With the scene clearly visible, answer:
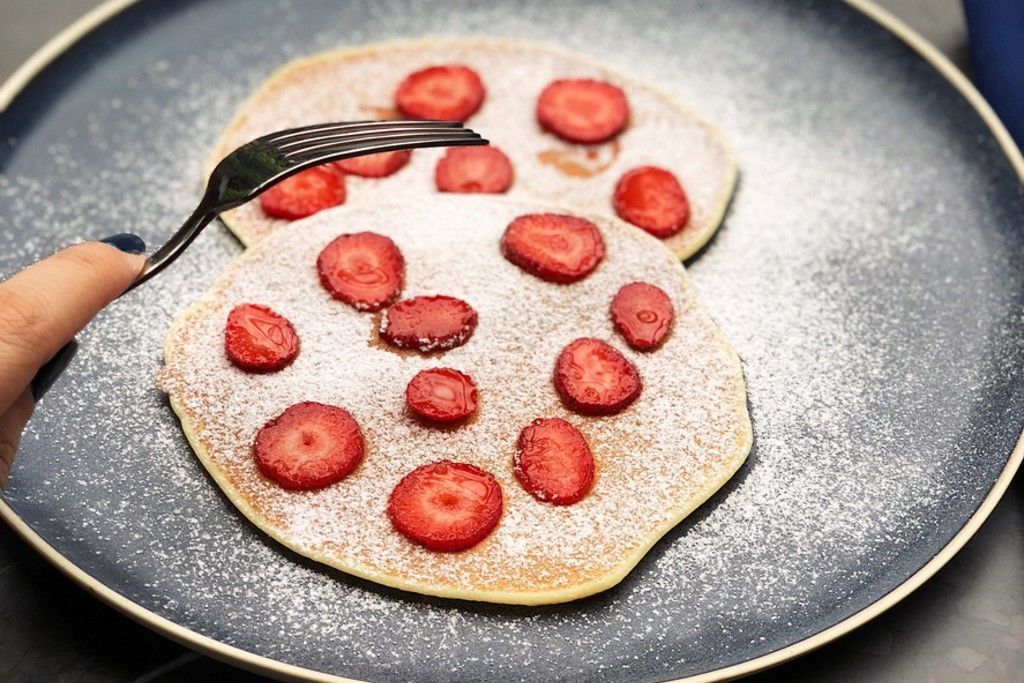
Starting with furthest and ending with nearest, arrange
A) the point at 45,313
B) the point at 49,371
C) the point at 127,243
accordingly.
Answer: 1. the point at 127,243
2. the point at 49,371
3. the point at 45,313

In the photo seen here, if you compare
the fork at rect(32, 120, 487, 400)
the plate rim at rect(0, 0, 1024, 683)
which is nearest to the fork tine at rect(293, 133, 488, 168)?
the fork at rect(32, 120, 487, 400)

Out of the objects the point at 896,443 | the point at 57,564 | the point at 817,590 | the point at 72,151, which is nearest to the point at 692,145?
the point at 896,443

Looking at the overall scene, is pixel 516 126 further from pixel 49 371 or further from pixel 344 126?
pixel 49 371

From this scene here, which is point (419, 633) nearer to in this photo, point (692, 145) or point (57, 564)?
point (57, 564)

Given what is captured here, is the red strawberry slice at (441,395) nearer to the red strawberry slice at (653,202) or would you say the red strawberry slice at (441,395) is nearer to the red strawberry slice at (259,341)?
the red strawberry slice at (259,341)

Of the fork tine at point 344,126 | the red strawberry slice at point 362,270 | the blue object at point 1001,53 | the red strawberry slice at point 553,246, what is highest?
the blue object at point 1001,53

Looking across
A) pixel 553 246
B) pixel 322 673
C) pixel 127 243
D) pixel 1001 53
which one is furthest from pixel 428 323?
pixel 1001 53

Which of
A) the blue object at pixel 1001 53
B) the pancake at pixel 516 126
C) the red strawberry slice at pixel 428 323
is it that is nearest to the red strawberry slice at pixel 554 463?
the red strawberry slice at pixel 428 323

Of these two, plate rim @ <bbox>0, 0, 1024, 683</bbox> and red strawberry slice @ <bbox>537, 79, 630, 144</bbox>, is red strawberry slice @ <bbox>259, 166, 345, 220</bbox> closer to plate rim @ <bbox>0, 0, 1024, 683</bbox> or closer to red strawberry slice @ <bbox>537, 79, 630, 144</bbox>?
red strawberry slice @ <bbox>537, 79, 630, 144</bbox>
